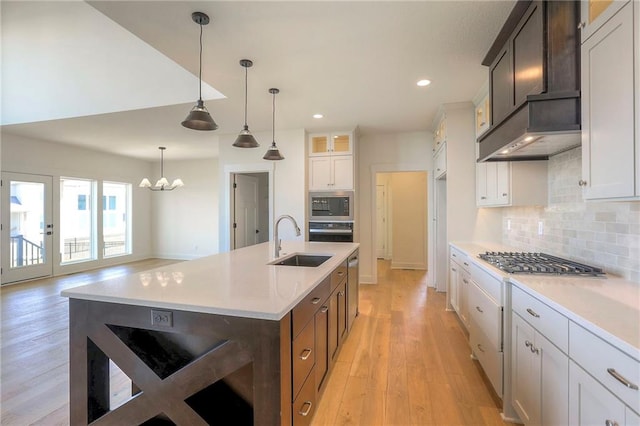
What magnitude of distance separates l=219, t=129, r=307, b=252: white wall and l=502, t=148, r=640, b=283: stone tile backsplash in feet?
10.00

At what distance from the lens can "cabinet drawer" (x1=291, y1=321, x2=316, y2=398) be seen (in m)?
1.38

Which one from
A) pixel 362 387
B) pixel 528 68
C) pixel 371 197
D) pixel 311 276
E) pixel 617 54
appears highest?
pixel 528 68

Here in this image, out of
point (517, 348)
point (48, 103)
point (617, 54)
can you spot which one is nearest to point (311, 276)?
point (517, 348)

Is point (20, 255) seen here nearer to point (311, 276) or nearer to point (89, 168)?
point (89, 168)

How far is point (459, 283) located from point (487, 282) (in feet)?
3.43

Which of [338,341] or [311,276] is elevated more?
[311,276]

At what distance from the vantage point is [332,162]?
4754 mm

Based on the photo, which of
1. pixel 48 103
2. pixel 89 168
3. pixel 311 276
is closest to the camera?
pixel 311 276

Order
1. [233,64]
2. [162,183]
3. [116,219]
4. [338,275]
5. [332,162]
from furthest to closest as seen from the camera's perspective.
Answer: [116,219] < [162,183] < [332,162] < [233,64] < [338,275]

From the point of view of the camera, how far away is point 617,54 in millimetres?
1271

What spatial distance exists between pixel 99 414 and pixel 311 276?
132cm

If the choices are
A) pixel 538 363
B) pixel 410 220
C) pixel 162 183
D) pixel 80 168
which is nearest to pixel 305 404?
pixel 538 363

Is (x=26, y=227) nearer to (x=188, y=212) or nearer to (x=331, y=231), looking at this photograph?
(x=188, y=212)

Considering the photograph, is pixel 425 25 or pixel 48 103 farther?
pixel 48 103
